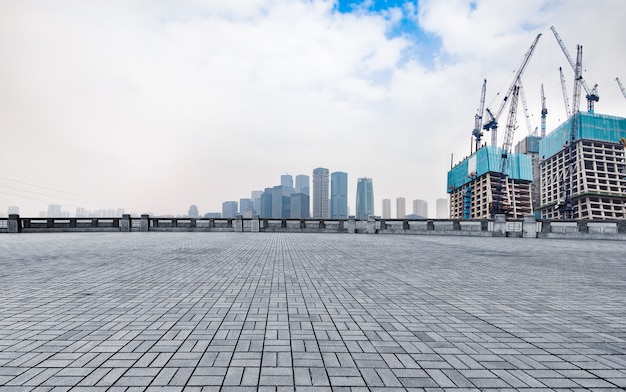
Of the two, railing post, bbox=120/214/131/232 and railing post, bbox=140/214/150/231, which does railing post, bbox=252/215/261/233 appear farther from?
railing post, bbox=120/214/131/232

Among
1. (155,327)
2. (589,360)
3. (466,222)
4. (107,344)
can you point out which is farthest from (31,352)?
(466,222)

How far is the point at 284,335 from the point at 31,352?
2658 millimetres

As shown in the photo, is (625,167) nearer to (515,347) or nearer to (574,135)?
(574,135)

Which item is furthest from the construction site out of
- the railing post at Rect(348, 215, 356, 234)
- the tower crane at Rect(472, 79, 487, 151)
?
the railing post at Rect(348, 215, 356, 234)

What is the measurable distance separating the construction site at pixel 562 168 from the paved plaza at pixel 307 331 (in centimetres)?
11649

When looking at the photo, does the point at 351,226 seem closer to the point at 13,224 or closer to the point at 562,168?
the point at 13,224

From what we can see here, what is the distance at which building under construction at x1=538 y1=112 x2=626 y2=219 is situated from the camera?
379ft

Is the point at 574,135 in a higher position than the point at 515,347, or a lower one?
higher

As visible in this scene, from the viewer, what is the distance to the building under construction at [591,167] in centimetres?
11550

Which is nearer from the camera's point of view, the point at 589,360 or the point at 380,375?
the point at 380,375

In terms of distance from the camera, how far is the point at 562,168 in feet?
→ 424

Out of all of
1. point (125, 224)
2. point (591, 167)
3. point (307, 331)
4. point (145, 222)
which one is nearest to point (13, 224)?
point (125, 224)

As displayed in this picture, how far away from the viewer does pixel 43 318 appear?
4191 mm

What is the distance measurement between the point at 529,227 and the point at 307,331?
24982mm
